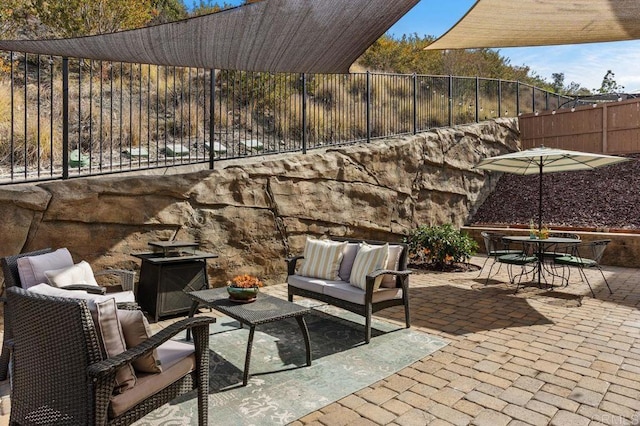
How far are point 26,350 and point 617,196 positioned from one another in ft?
36.1

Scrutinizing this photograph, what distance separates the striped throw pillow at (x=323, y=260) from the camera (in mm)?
4430

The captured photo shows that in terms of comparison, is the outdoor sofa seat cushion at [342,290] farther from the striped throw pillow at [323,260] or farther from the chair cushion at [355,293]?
the striped throw pillow at [323,260]

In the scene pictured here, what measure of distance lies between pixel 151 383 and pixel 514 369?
259cm

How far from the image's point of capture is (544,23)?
4191 millimetres

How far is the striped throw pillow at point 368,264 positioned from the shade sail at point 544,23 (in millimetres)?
2569

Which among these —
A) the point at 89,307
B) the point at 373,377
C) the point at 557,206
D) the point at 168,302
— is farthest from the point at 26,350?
the point at 557,206

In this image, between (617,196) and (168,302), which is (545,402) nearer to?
(168,302)

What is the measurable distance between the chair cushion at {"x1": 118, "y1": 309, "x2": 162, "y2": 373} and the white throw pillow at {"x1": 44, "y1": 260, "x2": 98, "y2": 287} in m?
1.51

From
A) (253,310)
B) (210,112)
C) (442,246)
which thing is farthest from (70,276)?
(442,246)

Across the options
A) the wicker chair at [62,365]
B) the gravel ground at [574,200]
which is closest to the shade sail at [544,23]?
the wicker chair at [62,365]

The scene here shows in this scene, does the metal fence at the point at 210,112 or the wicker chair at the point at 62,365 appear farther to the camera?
the metal fence at the point at 210,112

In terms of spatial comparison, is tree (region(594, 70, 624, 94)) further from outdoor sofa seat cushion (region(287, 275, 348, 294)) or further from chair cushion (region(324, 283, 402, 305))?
outdoor sofa seat cushion (region(287, 275, 348, 294))

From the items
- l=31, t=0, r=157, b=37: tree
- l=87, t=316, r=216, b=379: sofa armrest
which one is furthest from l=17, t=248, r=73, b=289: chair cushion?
l=31, t=0, r=157, b=37: tree

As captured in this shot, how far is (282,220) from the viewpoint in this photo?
6.22 metres
